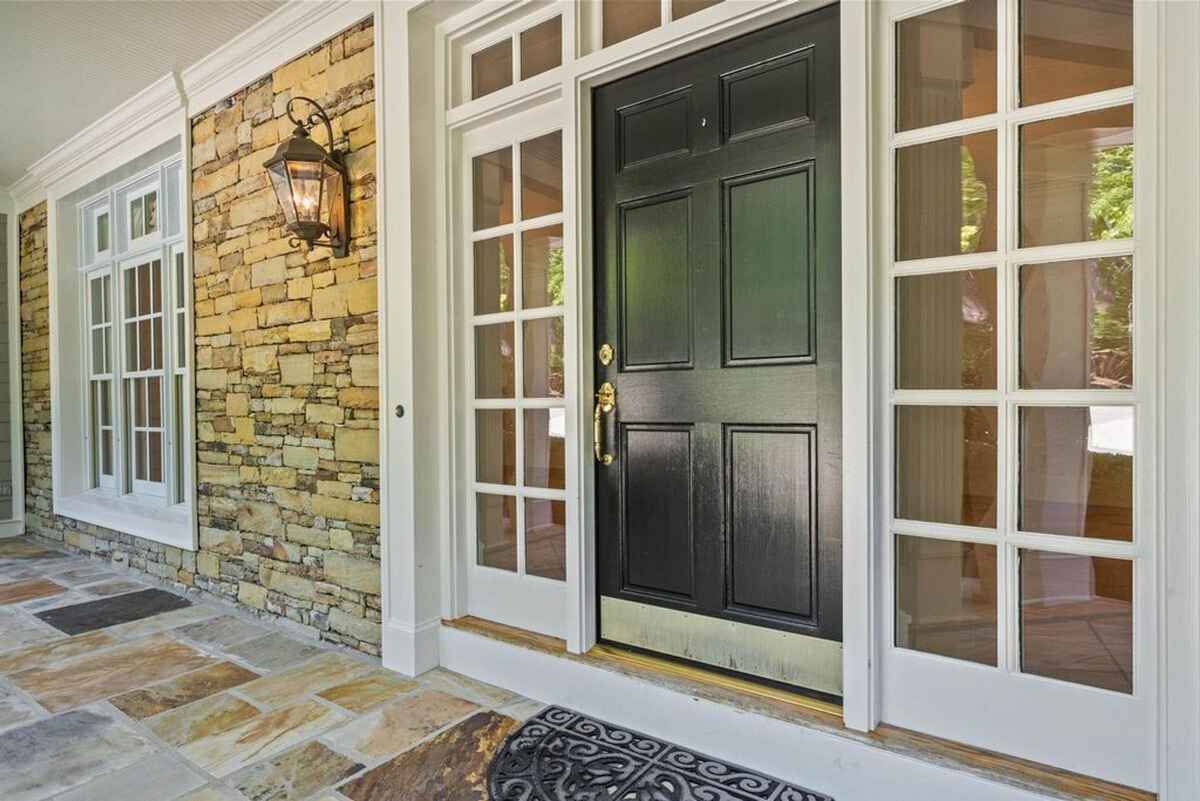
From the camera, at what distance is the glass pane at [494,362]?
2.73m

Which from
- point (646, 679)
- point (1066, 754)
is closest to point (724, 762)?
point (646, 679)

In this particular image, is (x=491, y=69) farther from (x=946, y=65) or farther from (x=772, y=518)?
(x=772, y=518)

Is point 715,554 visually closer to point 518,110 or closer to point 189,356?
point 518,110

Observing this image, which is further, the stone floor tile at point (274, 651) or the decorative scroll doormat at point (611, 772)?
the stone floor tile at point (274, 651)

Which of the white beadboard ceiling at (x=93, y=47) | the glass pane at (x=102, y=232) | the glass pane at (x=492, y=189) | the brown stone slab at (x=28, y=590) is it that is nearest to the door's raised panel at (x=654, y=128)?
the glass pane at (x=492, y=189)

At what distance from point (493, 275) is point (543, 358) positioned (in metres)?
0.44

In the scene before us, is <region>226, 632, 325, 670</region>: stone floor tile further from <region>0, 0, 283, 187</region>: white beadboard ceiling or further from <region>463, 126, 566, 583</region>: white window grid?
<region>0, 0, 283, 187</region>: white beadboard ceiling

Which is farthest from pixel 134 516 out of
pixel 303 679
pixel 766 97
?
pixel 766 97

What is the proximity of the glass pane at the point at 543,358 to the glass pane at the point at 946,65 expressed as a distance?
136cm

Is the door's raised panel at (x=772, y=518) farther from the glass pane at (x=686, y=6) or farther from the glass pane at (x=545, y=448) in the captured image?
the glass pane at (x=686, y=6)

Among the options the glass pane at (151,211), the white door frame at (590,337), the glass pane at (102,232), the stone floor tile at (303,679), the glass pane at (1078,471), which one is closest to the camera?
the white door frame at (590,337)

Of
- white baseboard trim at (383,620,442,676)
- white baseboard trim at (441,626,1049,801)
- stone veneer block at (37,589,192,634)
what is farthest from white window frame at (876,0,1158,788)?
stone veneer block at (37,589,192,634)

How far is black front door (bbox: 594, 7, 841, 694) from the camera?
6.51 feet

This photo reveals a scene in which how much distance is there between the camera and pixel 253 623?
3400mm
